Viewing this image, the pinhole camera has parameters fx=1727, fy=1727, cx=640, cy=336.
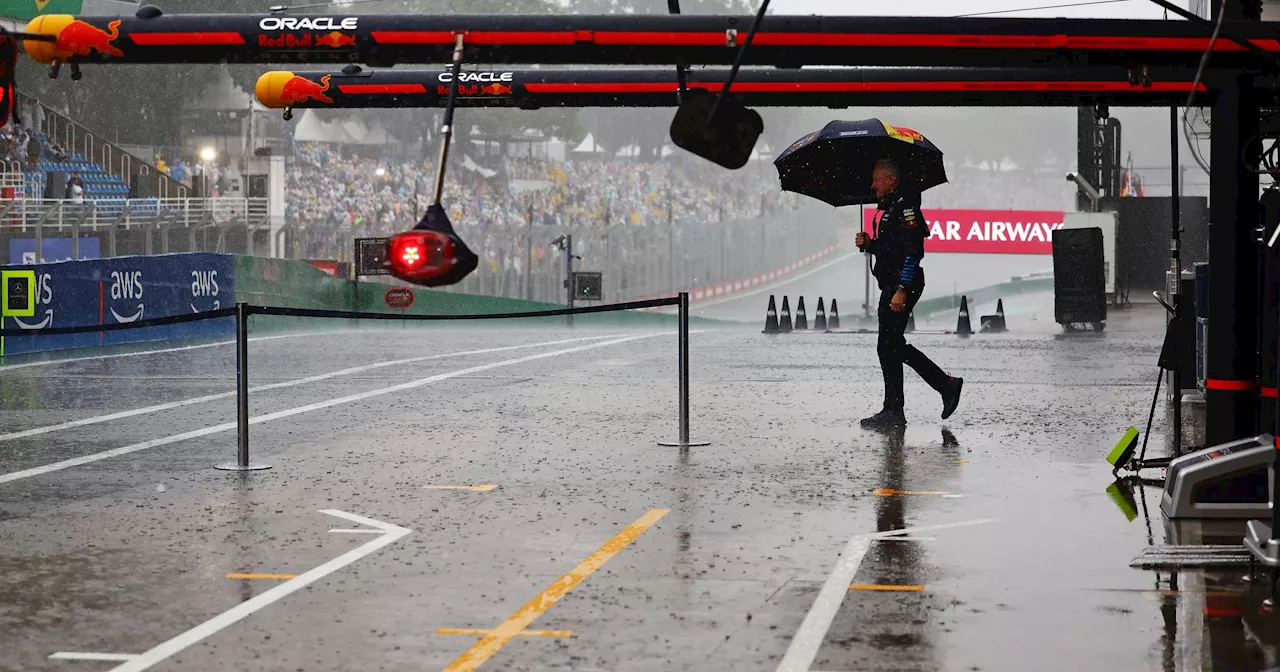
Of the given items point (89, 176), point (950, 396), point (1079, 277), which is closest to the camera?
point (950, 396)

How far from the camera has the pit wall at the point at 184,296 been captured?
24953 mm

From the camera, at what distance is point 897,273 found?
13844mm

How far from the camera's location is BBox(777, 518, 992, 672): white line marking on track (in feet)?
21.1

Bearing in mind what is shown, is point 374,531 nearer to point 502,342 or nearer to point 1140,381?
point 1140,381

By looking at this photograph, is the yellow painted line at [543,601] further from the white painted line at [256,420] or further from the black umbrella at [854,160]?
the black umbrella at [854,160]

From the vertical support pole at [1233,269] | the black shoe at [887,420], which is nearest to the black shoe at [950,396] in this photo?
the black shoe at [887,420]

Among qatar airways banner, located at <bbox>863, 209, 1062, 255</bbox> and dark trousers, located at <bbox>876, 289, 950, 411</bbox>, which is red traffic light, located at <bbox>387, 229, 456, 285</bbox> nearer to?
dark trousers, located at <bbox>876, 289, 950, 411</bbox>

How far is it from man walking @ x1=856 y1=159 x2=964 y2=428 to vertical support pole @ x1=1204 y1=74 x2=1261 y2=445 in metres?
3.76

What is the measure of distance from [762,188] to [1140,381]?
249 feet

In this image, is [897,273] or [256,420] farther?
[256,420]

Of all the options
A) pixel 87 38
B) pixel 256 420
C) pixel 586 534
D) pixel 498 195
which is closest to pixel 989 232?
pixel 498 195

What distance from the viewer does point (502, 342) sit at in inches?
1071

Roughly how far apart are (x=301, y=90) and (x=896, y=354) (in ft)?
16.9

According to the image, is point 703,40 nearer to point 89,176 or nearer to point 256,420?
point 256,420
